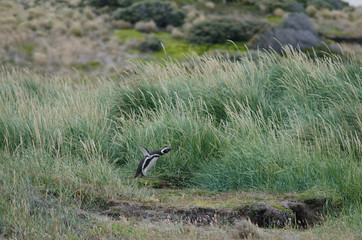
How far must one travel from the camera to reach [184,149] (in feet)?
20.4

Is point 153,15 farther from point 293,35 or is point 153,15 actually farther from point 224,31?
point 293,35

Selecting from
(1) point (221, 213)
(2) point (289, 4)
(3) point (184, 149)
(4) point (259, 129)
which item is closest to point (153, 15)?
(2) point (289, 4)

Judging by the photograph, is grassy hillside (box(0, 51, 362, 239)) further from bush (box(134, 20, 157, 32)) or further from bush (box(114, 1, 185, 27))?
bush (box(114, 1, 185, 27))

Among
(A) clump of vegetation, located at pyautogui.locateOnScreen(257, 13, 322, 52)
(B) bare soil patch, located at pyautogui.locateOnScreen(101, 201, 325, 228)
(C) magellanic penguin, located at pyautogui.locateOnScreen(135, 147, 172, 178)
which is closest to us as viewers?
(B) bare soil patch, located at pyautogui.locateOnScreen(101, 201, 325, 228)

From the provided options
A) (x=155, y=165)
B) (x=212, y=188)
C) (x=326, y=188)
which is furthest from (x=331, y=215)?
(x=155, y=165)

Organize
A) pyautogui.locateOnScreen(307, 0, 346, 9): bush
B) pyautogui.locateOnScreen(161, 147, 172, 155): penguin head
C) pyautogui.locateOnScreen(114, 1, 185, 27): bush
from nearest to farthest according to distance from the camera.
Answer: pyautogui.locateOnScreen(161, 147, 172, 155): penguin head → pyautogui.locateOnScreen(114, 1, 185, 27): bush → pyautogui.locateOnScreen(307, 0, 346, 9): bush

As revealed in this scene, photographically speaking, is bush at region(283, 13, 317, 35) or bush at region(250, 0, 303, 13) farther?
bush at region(250, 0, 303, 13)

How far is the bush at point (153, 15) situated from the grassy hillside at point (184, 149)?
2182cm

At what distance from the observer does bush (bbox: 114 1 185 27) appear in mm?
29828

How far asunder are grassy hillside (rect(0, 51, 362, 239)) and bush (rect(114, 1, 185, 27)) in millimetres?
21816

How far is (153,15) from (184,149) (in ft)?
81.9

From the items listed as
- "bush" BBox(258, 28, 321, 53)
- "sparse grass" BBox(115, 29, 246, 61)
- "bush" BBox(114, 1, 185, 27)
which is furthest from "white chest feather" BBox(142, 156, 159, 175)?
"bush" BBox(114, 1, 185, 27)

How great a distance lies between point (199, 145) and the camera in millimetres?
6250

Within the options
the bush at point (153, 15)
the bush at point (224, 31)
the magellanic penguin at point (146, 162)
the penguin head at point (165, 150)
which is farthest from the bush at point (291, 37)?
the magellanic penguin at point (146, 162)
